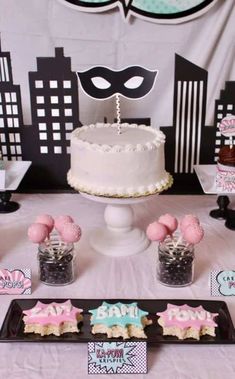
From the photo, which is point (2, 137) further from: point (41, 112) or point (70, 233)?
point (70, 233)

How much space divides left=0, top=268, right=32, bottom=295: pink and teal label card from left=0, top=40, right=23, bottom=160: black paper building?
64 cm

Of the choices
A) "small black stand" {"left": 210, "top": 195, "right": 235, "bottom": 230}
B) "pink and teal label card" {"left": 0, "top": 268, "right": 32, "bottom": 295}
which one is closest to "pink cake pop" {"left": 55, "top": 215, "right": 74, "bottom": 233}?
"pink and teal label card" {"left": 0, "top": 268, "right": 32, "bottom": 295}

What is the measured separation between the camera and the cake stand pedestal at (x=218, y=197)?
1.40m

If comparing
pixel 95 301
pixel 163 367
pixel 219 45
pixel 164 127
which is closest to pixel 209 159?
pixel 164 127

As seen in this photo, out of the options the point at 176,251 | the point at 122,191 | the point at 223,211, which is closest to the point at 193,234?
the point at 176,251

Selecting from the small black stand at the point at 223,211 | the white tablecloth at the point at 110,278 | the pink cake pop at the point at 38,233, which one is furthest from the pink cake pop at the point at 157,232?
the small black stand at the point at 223,211

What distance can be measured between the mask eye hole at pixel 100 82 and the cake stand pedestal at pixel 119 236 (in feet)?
1.32

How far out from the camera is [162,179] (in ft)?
3.98

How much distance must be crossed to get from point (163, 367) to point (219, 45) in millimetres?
984

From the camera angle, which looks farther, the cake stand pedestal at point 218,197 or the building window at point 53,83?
the building window at point 53,83

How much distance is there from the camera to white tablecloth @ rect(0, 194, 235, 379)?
2.89 ft

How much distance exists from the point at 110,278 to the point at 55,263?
0.13 meters

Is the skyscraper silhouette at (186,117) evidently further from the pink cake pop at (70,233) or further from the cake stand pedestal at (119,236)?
the pink cake pop at (70,233)

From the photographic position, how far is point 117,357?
2.88 ft
